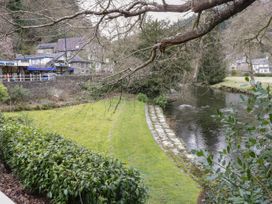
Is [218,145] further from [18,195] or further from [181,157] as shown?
[18,195]

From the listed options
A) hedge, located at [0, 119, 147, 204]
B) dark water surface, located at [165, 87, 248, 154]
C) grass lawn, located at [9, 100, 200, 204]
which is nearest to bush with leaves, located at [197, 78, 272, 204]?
hedge, located at [0, 119, 147, 204]

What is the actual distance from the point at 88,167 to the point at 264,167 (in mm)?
2264

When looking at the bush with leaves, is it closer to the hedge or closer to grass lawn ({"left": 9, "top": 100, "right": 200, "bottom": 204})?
the hedge

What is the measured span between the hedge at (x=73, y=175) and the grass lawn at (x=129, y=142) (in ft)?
3.12

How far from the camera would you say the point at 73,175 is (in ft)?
10.8

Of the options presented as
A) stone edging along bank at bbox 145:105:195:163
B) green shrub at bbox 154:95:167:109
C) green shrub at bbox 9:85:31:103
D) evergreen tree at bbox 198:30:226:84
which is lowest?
stone edging along bank at bbox 145:105:195:163

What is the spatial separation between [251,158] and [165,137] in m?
7.73

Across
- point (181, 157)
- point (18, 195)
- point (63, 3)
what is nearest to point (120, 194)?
point (18, 195)

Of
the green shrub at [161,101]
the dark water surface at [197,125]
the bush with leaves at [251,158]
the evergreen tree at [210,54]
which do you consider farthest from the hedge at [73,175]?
the green shrub at [161,101]

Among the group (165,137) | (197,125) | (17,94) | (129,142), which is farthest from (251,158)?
(17,94)

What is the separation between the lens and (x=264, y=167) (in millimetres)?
1816

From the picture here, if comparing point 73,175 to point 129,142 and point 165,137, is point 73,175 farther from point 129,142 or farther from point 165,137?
point 165,137

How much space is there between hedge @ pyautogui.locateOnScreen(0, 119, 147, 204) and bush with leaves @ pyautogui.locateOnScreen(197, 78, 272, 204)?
5.15 feet

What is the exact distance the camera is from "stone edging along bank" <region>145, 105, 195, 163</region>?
7.95 m
